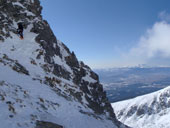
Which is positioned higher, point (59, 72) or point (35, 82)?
point (59, 72)

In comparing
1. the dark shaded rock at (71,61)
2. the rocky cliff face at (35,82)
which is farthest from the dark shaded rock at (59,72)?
the dark shaded rock at (71,61)

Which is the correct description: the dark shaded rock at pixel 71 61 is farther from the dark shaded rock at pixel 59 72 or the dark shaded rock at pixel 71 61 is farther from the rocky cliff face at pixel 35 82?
the dark shaded rock at pixel 59 72

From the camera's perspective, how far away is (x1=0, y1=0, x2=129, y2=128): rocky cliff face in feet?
42.7

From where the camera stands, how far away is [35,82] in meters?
22.8

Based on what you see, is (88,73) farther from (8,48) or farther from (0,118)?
(0,118)

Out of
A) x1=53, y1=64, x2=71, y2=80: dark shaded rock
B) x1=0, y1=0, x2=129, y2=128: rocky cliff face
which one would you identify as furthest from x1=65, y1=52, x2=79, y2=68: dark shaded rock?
x1=53, y1=64, x2=71, y2=80: dark shaded rock

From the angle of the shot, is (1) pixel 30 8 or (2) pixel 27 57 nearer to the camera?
(2) pixel 27 57

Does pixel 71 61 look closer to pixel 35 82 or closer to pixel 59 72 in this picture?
pixel 59 72

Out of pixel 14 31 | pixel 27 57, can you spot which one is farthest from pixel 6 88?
pixel 14 31

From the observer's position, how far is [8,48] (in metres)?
32.2

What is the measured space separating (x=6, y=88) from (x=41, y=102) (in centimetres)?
387

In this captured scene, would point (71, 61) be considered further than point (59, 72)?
Yes

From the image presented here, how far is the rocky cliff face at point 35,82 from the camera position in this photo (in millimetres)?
13000

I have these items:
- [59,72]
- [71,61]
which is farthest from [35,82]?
[71,61]
